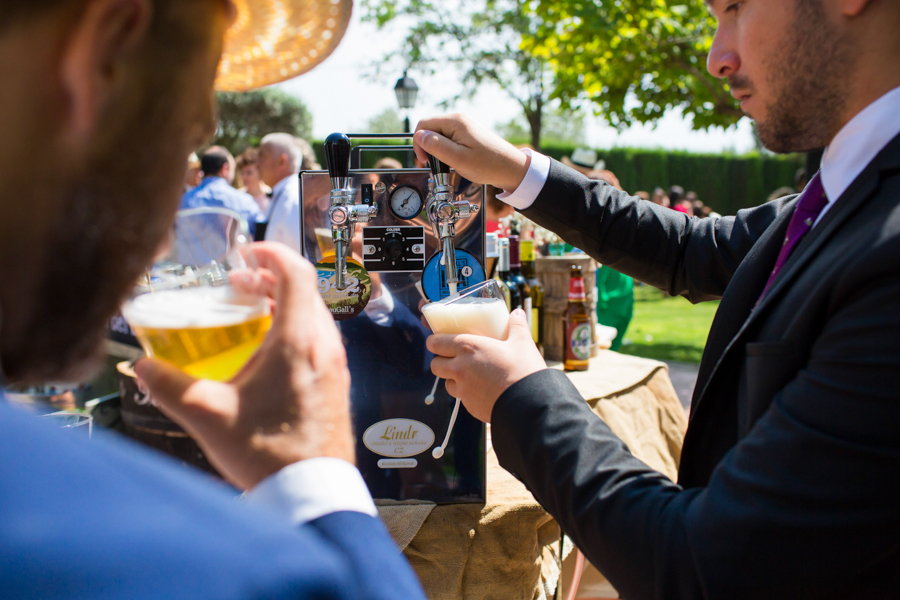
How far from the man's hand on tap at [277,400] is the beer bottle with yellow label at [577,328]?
6.93 feet

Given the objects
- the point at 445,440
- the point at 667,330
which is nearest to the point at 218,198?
the point at 445,440

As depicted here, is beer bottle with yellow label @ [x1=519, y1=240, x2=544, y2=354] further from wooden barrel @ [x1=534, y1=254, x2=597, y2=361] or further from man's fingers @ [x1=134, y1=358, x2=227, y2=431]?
man's fingers @ [x1=134, y1=358, x2=227, y2=431]

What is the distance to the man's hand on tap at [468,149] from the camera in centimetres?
154

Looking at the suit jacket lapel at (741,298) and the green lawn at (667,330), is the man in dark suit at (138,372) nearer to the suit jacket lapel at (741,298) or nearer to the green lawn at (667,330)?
the suit jacket lapel at (741,298)

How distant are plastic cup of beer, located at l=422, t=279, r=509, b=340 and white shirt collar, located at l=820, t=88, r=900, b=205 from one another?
2.15 feet

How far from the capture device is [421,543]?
166cm

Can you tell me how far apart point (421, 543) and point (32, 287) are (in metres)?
1.39

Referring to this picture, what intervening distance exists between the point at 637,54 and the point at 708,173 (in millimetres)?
15540

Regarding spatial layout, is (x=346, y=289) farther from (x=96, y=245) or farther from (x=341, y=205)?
(x=96, y=245)

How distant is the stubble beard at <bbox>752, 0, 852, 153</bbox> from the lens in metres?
1.03

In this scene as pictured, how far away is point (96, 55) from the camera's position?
1.51 feet

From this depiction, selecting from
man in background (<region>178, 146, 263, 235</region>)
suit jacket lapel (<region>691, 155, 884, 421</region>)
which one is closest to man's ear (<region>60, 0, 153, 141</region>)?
suit jacket lapel (<region>691, 155, 884, 421</region>)

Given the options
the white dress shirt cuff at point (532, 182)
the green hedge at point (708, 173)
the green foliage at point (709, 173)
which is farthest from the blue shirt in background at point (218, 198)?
the green foliage at point (709, 173)

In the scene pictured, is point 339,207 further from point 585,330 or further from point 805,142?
point 585,330
